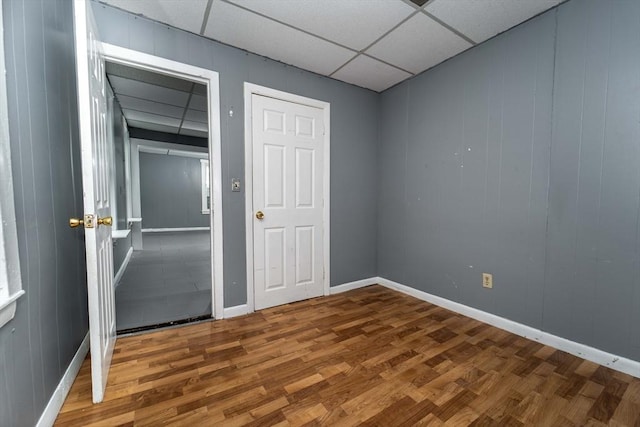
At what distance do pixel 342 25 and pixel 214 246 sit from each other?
2136 mm

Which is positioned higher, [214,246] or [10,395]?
[214,246]

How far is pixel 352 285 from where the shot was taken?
3219 millimetres

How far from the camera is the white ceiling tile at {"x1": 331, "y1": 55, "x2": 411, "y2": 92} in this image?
266 cm

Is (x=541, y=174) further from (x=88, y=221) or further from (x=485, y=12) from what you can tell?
(x=88, y=221)

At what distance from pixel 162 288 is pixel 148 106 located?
2960 millimetres

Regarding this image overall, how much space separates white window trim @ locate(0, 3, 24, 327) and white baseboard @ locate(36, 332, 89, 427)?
0.60 meters

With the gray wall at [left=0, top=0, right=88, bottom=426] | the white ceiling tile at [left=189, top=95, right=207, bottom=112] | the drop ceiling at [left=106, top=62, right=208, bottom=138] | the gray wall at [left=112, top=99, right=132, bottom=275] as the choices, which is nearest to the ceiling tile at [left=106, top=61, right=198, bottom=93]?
the drop ceiling at [left=106, top=62, right=208, bottom=138]

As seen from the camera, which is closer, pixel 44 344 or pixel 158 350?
pixel 44 344

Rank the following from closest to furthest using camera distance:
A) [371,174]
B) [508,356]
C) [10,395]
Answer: [10,395] < [508,356] < [371,174]

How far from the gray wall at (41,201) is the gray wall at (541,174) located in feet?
9.56

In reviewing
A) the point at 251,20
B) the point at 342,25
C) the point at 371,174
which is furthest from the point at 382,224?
the point at 251,20

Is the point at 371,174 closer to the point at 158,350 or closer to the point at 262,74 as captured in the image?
the point at 262,74

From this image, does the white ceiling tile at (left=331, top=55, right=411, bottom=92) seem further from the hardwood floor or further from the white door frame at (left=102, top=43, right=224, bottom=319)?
the hardwood floor

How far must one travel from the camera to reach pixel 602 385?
1536 millimetres
